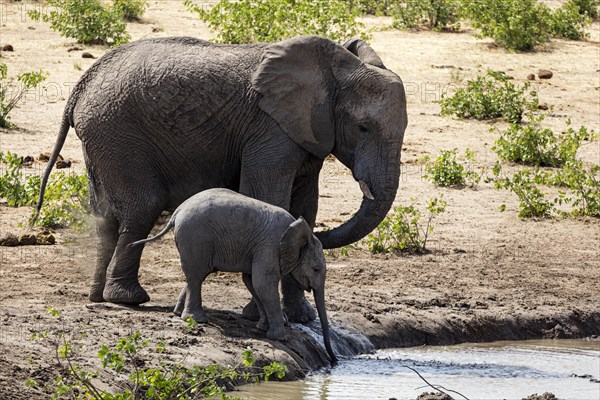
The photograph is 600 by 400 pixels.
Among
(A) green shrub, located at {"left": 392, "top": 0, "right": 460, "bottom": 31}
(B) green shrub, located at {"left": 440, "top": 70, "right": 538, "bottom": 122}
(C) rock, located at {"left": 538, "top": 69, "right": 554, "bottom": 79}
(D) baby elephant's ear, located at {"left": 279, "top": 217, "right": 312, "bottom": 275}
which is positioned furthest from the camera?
(A) green shrub, located at {"left": 392, "top": 0, "right": 460, "bottom": 31}

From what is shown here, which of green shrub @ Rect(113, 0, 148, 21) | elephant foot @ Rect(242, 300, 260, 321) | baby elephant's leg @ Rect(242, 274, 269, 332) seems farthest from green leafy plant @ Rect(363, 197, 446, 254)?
green shrub @ Rect(113, 0, 148, 21)

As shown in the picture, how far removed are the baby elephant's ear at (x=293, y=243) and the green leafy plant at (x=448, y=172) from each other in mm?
5856

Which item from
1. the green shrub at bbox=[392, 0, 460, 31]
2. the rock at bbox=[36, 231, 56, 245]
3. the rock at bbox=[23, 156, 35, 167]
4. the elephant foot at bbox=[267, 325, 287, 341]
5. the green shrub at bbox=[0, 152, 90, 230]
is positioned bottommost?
the rock at bbox=[36, 231, 56, 245]

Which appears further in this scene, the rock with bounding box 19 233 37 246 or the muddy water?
the rock with bounding box 19 233 37 246

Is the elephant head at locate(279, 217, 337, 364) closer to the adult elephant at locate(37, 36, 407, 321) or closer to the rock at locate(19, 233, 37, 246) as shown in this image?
the adult elephant at locate(37, 36, 407, 321)

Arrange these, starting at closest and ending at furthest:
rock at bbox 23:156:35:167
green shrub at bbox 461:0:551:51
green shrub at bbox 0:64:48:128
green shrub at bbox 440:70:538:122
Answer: rock at bbox 23:156:35:167 → green shrub at bbox 0:64:48:128 → green shrub at bbox 440:70:538:122 → green shrub at bbox 461:0:551:51

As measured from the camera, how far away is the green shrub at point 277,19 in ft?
55.3

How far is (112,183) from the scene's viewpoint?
9164mm

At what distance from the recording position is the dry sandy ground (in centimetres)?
848

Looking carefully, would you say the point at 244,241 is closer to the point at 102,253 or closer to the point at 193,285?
the point at 193,285

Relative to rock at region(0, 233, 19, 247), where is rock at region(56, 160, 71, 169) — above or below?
above

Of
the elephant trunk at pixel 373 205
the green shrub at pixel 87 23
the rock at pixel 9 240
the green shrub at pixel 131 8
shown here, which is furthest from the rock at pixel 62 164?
the green shrub at pixel 131 8

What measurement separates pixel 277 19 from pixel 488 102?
112 inches

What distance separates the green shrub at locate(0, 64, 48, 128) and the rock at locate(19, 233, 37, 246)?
3403mm
